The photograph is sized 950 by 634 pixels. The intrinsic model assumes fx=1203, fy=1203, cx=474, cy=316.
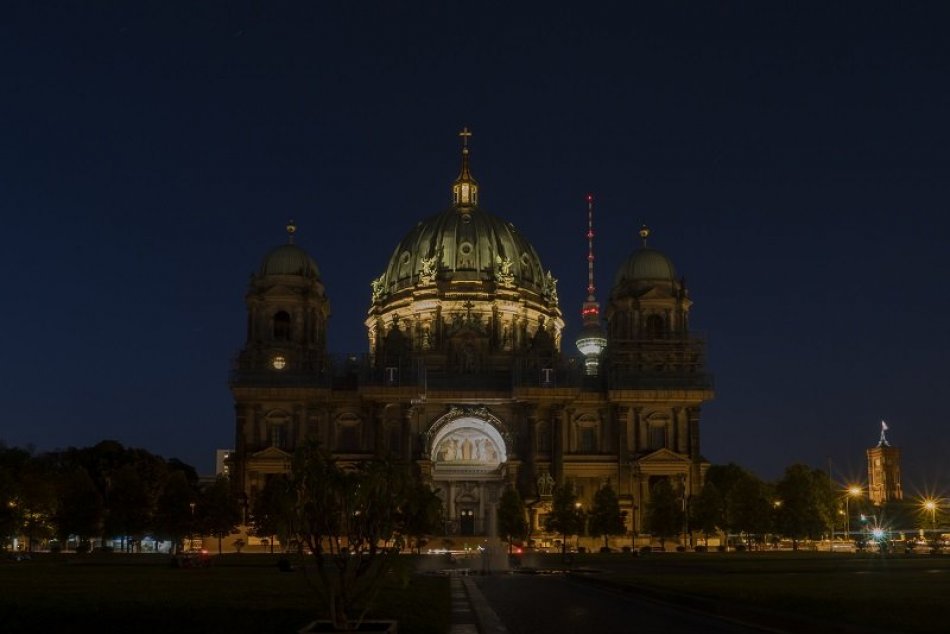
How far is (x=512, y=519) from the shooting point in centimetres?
11019

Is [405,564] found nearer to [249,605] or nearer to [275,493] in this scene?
[275,493]

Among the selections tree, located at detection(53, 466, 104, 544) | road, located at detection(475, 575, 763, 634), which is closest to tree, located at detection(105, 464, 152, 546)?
tree, located at detection(53, 466, 104, 544)

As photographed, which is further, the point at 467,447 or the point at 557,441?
the point at 467,447

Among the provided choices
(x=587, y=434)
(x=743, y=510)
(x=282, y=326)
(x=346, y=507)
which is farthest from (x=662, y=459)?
(x=346, y=507)

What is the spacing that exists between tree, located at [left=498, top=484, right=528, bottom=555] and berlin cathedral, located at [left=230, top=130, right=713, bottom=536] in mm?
8677

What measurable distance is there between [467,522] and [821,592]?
90971 millimetres

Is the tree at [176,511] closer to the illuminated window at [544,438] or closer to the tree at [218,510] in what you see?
the tree at [218,510]

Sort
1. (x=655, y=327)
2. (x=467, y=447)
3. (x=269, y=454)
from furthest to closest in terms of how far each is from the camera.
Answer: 1. (x=655, y=327)
2. (x=467, y=447)
3. (x=269, y=454)

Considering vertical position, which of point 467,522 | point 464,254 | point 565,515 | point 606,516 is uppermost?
point 464,254

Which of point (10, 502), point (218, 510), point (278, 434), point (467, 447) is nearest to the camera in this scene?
point (10, 502)

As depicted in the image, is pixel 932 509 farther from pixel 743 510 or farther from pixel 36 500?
pixel 36 500

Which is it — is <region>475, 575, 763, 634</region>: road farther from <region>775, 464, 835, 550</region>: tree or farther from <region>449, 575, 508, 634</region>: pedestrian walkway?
<region>775, 464, 835, 550</region>: tree

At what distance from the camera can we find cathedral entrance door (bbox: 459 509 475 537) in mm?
126125

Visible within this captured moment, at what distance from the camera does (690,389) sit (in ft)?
420
